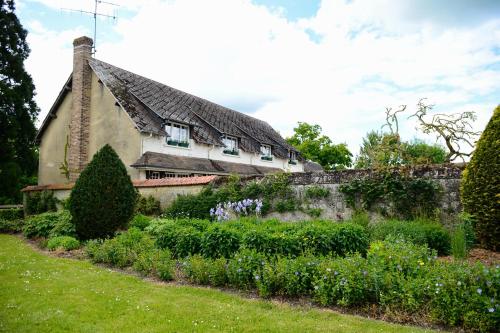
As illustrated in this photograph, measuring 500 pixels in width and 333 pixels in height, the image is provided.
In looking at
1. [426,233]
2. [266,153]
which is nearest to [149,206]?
[426,233]

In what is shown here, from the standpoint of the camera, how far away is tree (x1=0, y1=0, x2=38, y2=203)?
26.8 metres

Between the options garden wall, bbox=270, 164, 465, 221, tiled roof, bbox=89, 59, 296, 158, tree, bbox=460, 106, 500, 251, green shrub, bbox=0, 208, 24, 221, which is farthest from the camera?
tiled roof, bbox=89, 59, 296, 158

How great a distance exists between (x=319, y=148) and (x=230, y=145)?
24.7 m

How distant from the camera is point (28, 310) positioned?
5422 millimetres

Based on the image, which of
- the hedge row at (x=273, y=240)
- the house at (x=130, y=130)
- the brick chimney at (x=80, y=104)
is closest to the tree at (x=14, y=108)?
the house at (x=130, y=130)

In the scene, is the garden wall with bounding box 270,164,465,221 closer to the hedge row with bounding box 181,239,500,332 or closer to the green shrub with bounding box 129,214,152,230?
the green shrub with bounding box 129,214,152,230

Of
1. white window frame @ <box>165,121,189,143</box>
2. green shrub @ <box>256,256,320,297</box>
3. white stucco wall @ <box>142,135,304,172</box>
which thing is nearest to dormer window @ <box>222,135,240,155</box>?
white stucco wall @ <box>142,135,304,172</box>

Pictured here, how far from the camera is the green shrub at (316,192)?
1272cm

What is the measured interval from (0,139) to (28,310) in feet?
85.9

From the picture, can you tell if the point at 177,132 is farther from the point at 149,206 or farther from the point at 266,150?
the point at 266,150

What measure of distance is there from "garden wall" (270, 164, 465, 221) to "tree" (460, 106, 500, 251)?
1472mm

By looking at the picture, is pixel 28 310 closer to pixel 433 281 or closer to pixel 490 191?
pixel 433 281

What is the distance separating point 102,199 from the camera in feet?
36.6

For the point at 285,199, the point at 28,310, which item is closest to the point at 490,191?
the point at 285,199
